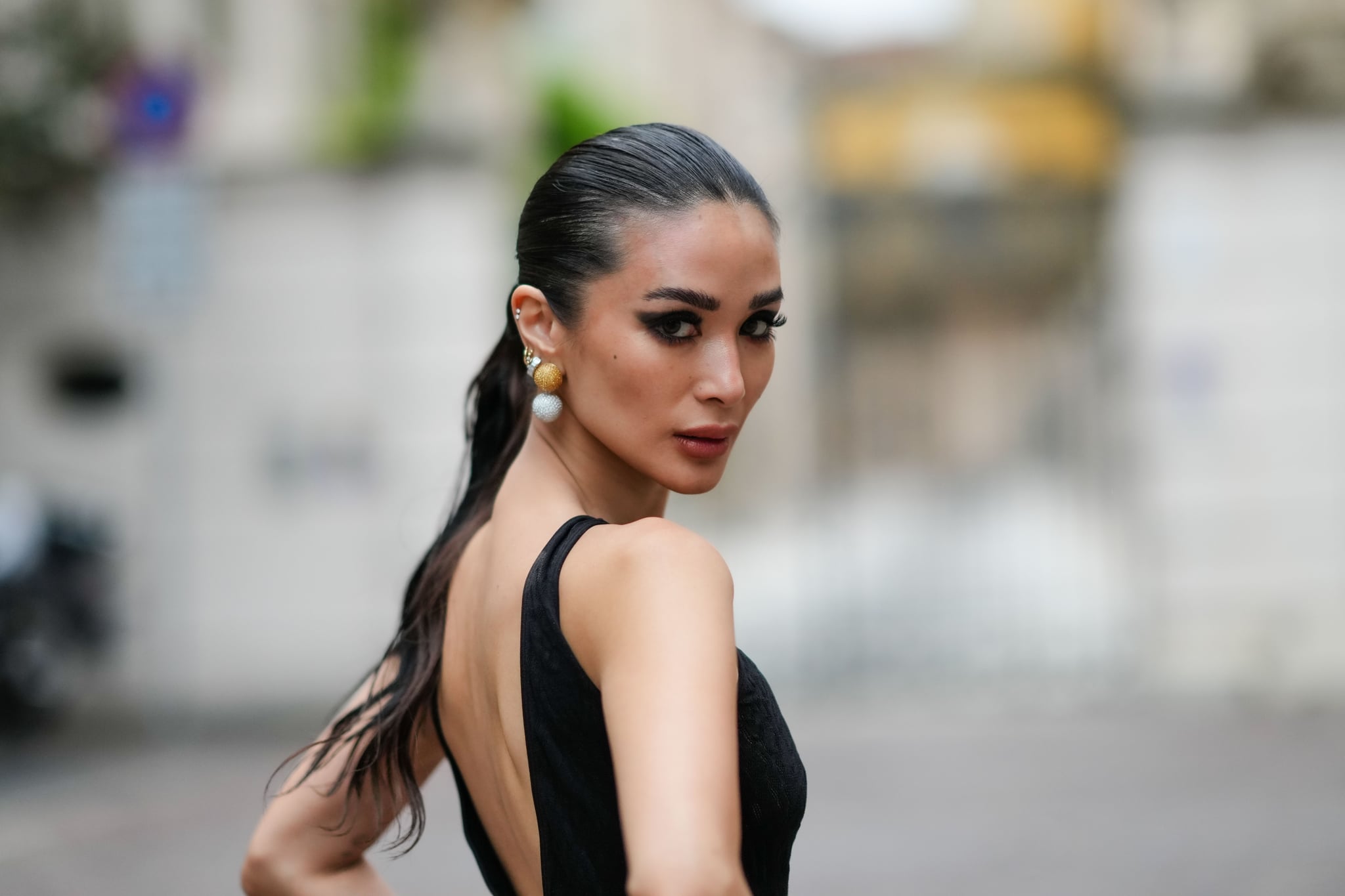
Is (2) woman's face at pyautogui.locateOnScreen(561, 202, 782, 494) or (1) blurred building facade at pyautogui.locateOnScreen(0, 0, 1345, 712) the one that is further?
(1) blurred building facade at pyautogui.locateOnScreen(0, 0, 1345, 712)

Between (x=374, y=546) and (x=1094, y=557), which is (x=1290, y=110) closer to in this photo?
(x=1094, y=557)

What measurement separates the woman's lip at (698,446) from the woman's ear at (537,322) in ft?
0.58

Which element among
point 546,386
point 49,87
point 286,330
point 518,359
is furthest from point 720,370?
point 49,87

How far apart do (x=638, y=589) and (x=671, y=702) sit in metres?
0.12

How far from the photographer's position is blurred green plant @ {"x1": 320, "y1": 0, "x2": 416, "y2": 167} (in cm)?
910

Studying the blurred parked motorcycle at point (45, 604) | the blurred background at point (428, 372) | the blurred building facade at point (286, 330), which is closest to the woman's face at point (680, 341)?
the blurred background at point (428, 372)

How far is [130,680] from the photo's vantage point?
9242 millimetres

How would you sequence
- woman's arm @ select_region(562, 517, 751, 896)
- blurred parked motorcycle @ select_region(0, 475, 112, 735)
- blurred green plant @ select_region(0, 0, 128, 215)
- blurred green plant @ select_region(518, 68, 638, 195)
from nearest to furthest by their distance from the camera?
1. woman's arm @ select_region(562, 517, 751, 896)
2. blurred parked motorcycle @ select_region(0, 475, 112, 735)
3. blurred green plant @ select_region(0, 0, 128, 215)
4. blurred green plant @ select_region(518, 68, 638, 195)

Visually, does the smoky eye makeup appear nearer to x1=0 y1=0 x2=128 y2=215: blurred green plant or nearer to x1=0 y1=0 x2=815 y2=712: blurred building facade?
x1=0 y1=0 x2=815 y2=712: blurred building facade

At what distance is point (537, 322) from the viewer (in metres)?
1.62

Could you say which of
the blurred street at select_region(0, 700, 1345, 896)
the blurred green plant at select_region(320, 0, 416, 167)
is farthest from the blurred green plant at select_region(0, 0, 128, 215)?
the blurred street at select_region(0, 700, 1345, 896)

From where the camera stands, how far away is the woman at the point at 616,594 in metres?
1.22

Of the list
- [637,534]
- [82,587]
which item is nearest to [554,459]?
[637,534]

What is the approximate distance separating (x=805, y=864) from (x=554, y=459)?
4.22 metres
